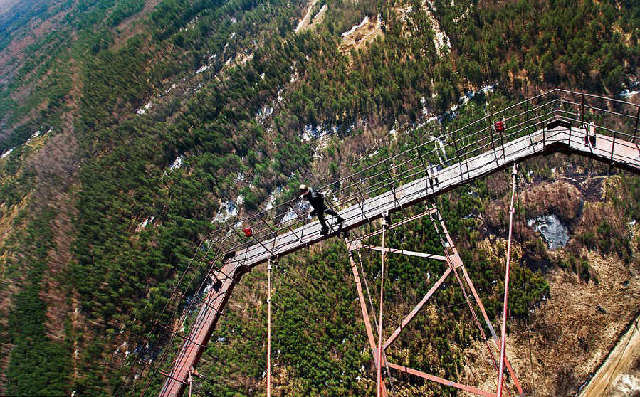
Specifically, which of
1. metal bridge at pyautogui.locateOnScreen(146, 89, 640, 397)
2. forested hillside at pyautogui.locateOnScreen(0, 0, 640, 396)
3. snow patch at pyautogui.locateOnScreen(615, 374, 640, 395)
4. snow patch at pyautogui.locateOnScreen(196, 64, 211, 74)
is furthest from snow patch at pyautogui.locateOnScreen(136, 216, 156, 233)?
snow patch at pyautogui.locateOnScreen(615, 374, 640, 395)

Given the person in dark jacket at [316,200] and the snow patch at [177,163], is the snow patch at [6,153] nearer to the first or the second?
the snow patch at [177,163]

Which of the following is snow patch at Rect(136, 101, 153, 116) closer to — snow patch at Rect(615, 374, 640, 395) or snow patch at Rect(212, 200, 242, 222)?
snow patch at Rect(212, 200, 242, 222)

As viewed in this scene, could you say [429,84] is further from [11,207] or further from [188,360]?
[11,207]

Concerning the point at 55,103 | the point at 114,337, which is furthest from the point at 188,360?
the point at 55,103

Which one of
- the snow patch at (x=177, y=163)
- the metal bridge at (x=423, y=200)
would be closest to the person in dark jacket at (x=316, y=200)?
the metal bridge at (x=423, y=200)

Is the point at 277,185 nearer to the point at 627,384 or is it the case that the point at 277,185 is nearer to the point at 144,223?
the point at 144,223

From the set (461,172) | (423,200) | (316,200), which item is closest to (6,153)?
(316,200)
